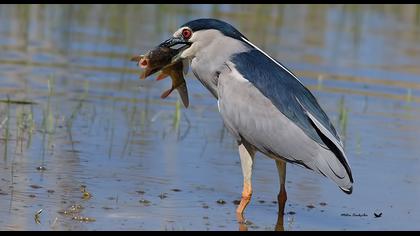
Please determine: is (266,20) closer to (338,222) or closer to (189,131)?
(189,131)

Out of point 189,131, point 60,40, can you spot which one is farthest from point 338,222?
point 60,40

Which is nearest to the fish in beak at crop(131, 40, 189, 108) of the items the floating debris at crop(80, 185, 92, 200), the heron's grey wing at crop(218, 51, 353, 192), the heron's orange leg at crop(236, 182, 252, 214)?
the heron's grey wing at crop(218, 51, 353, 192)

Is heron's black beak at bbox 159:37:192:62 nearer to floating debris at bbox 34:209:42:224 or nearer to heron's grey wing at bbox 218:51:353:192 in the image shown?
heron's grey wing at bbox 218:51:353:192

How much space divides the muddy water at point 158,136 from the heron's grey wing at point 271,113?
0.51 metres

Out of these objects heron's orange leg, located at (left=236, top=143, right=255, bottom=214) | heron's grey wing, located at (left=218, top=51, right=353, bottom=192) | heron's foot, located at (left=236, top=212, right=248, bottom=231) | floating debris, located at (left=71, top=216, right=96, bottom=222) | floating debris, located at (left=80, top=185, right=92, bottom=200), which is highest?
heron's grey wing, located at (left=218, top=51, right=353, bottom=192)

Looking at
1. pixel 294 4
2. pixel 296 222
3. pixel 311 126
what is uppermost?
pixel 294 4

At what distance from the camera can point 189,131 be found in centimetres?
1022

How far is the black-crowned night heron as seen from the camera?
733 centimetres

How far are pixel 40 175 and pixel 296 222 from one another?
6.48ft

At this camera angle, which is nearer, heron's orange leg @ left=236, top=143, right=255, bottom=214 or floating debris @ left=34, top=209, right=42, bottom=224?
floating debris @ left=34, top=209, right=42, bottom=224

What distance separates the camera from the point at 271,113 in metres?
7.52

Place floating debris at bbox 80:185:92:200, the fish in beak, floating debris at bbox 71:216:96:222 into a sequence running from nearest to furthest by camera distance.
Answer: floating debris at bbox 71:216:96:222, floating debris at bbox 80:185:92:200, the fish in beak

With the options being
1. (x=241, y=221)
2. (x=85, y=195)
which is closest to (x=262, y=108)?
(x=241, y=221)

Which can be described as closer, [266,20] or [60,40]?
[60,40]
